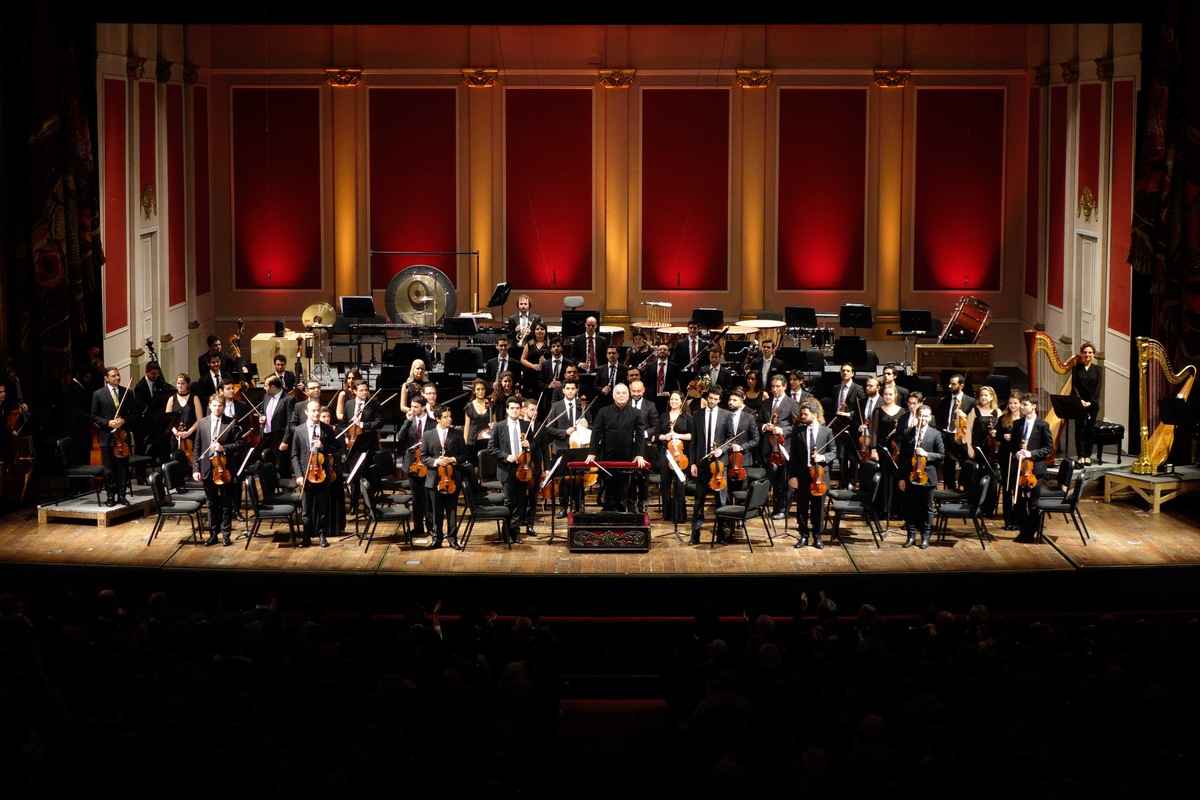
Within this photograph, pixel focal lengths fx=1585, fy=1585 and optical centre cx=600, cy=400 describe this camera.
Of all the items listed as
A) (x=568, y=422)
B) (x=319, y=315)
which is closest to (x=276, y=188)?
(x=319, y=315)

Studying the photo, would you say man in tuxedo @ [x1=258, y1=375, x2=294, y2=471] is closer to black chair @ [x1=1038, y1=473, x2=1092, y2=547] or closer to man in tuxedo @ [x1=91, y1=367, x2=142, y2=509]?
man in tuxedo @ [x1=91, y1=367, x2=142, y2=509]

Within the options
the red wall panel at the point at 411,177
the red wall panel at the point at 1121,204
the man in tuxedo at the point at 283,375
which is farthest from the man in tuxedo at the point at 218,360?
the red wall panel at the point at 1121,204

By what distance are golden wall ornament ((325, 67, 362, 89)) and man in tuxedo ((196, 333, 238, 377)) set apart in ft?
16.3

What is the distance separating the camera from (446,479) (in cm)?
1190

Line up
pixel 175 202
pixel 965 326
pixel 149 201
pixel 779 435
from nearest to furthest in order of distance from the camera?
1. pixel 779 435
2. pixel 149 201
3. pixel 965 326
4. pixel 175 202

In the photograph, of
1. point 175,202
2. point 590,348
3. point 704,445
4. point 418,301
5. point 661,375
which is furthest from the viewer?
point 175,202

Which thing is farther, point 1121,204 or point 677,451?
point 1121,204

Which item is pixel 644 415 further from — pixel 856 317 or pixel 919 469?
pixel 856 317

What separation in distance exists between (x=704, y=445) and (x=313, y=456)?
2.98m

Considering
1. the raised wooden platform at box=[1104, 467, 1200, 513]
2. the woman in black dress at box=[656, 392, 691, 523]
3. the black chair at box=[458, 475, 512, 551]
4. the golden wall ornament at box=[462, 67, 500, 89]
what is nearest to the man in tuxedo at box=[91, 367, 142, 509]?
the black chair at box=[458, 475, 512, 551]

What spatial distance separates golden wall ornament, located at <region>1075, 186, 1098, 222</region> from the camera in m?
16.7

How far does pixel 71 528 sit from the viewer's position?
41.3 ft

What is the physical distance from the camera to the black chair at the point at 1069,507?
11.9 meters
